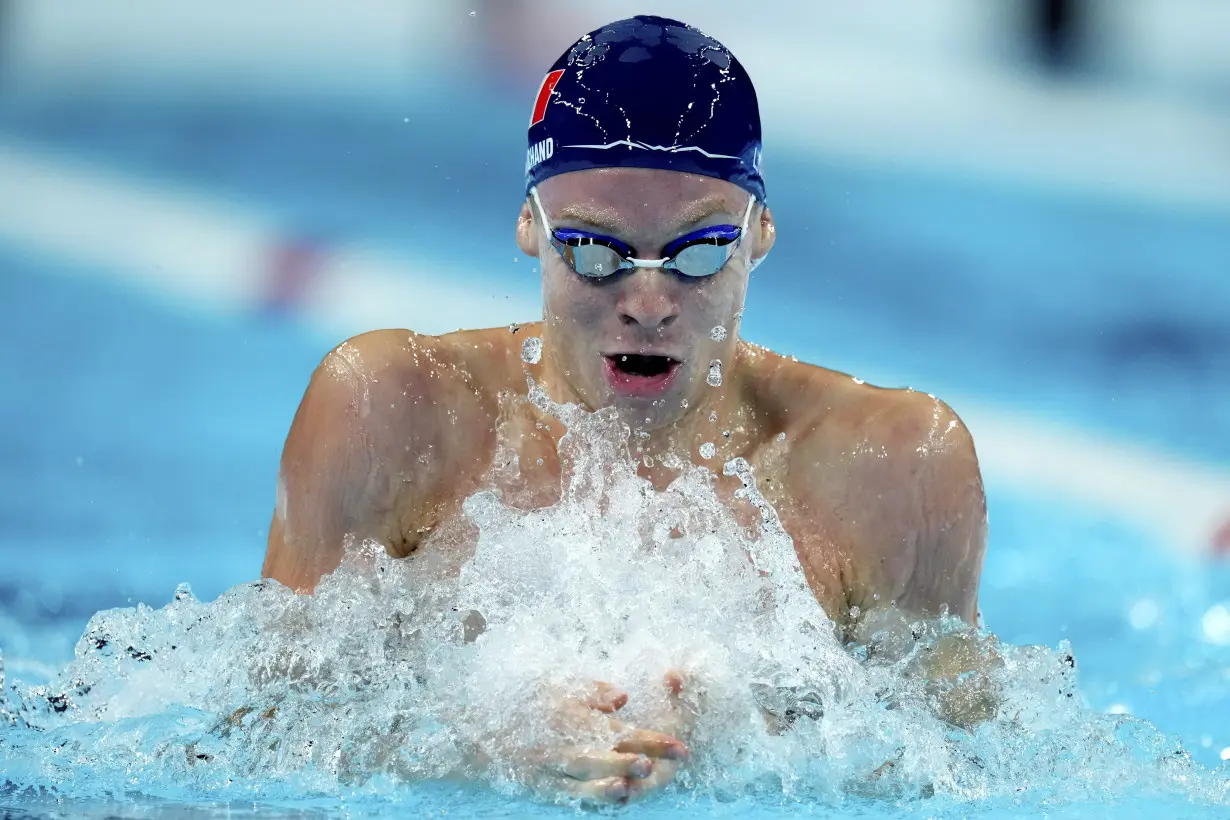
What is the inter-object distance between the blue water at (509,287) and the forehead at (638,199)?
6.33 feet

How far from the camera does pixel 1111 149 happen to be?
4996 mm

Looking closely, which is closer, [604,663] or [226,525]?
[604,663]

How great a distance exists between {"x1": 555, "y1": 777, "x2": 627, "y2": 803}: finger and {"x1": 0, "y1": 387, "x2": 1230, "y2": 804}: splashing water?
6 centimetres

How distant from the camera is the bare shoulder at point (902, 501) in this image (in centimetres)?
227

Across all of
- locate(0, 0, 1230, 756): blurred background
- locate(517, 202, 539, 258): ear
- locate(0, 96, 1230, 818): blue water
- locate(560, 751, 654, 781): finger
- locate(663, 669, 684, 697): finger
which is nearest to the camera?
locate(560, 751, 654, 781): finger

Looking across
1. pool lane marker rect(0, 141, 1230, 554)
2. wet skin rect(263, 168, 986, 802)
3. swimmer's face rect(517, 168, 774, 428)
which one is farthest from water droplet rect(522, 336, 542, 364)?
pool lane marker rect(0, 141, 1230, 554)

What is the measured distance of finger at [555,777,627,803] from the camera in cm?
171

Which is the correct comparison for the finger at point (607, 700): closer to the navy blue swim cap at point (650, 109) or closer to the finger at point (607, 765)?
the finger at point (607, 765)

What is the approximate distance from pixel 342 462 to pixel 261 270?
2.68m

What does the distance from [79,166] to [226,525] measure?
1396 mm

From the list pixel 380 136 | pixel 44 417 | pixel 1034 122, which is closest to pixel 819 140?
pixel 1034 122

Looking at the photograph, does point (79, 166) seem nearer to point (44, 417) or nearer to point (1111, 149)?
point (44, 417)

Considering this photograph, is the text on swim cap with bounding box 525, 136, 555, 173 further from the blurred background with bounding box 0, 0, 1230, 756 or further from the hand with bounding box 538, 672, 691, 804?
the blurred background with bounding box 0, 0, 1230, 756

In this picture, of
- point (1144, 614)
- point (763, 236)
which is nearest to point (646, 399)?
point (763, 236)
